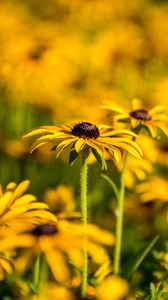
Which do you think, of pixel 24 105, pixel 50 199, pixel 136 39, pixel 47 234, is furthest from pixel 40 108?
pixel 47 234

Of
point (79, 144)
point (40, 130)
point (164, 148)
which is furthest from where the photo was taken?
point (164, 148)

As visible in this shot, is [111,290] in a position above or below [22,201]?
below

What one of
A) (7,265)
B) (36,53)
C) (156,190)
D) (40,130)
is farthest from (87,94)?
(7,265)

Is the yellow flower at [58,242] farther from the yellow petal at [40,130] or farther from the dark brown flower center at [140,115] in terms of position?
the dark brown flower center at [140,115]

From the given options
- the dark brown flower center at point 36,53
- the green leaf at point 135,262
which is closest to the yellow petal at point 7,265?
the green leaf at point 135,262

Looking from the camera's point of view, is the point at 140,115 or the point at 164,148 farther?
the point at 164,148

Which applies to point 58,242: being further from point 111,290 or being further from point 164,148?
point 164,148

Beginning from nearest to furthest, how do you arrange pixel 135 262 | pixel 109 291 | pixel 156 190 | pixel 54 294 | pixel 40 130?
pixel 54 294 < pixel 109 291 < pixel 40 130 < pixel 135 262 < pixel 156 190

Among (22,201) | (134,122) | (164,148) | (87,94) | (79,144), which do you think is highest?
(87,94)
